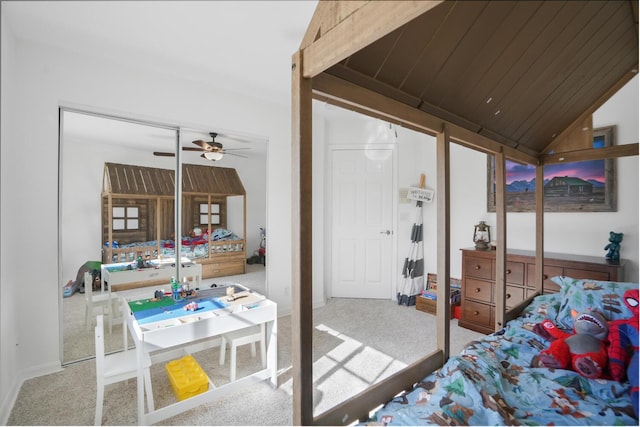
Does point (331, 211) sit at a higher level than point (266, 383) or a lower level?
higher

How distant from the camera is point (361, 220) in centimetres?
427

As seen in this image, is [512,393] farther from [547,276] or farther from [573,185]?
[573,185]

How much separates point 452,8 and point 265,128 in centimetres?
258

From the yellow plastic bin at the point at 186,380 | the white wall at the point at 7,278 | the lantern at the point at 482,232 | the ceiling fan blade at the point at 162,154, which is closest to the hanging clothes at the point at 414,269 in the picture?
the lantern at the point at 482,232

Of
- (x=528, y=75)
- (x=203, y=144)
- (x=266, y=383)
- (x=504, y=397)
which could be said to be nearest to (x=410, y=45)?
(x=528, y=75)

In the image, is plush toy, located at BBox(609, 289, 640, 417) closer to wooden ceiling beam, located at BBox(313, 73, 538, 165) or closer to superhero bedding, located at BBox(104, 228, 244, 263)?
wooden ceiling beam, located at BBox(313, 73, 538, 165)

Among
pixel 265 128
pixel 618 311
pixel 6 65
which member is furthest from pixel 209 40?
pixel 618 311

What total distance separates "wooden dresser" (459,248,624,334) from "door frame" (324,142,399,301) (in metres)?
1.16

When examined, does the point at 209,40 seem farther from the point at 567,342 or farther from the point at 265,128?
the point at 567,342

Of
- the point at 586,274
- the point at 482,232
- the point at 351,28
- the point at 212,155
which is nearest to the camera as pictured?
the point at 351,28

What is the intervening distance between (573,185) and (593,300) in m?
1.66

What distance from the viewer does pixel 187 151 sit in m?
2.96

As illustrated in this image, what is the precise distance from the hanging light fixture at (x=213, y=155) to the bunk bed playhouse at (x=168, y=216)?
0.10 meters

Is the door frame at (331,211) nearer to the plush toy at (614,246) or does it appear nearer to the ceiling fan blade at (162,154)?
the ceiling fan blade at (162,154)
